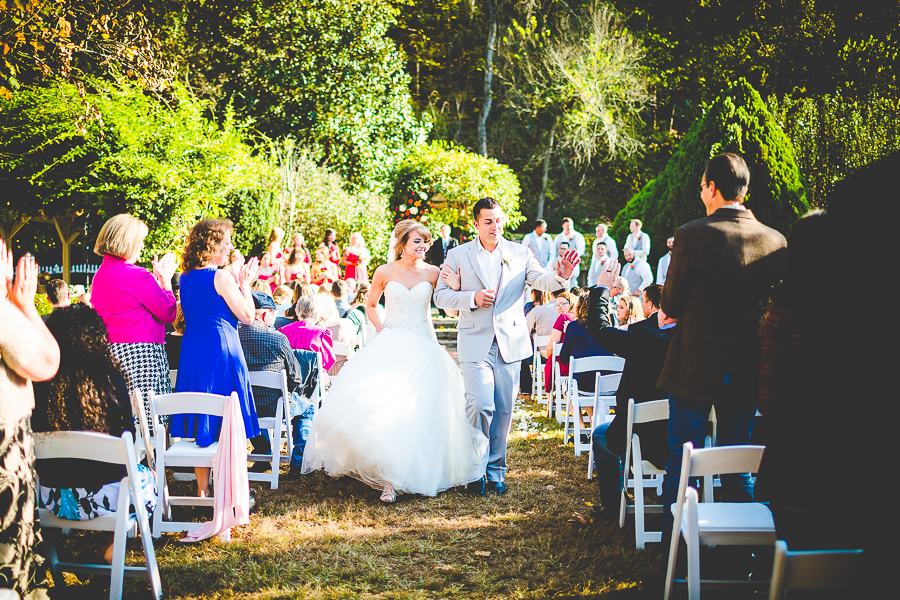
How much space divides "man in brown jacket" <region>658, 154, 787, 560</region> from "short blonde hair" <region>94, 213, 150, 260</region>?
3287 millimetres

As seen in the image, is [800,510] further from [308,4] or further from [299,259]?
[308,4]

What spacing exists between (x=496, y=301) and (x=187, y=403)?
2.18 meters

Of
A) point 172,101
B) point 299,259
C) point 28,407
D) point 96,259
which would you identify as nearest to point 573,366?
point 28,407

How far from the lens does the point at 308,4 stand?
17.1 meters

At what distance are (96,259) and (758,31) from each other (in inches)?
695

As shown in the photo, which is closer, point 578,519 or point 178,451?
point 178,451

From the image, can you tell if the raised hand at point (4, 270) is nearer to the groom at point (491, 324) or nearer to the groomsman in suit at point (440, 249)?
the groom at point (491, 324)

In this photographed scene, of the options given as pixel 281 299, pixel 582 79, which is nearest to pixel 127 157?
pixel 281 299

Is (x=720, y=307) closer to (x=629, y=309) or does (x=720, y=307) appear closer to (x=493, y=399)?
(x=493, y=399)

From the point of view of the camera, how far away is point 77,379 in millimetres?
3107

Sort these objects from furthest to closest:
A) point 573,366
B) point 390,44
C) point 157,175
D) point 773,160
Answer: point 390,44 → point 773,160 → point 157,175 → point 573,366

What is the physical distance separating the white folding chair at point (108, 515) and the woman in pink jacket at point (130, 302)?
4.46 feet

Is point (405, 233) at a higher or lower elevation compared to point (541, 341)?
higher

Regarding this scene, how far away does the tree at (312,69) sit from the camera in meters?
17.3
